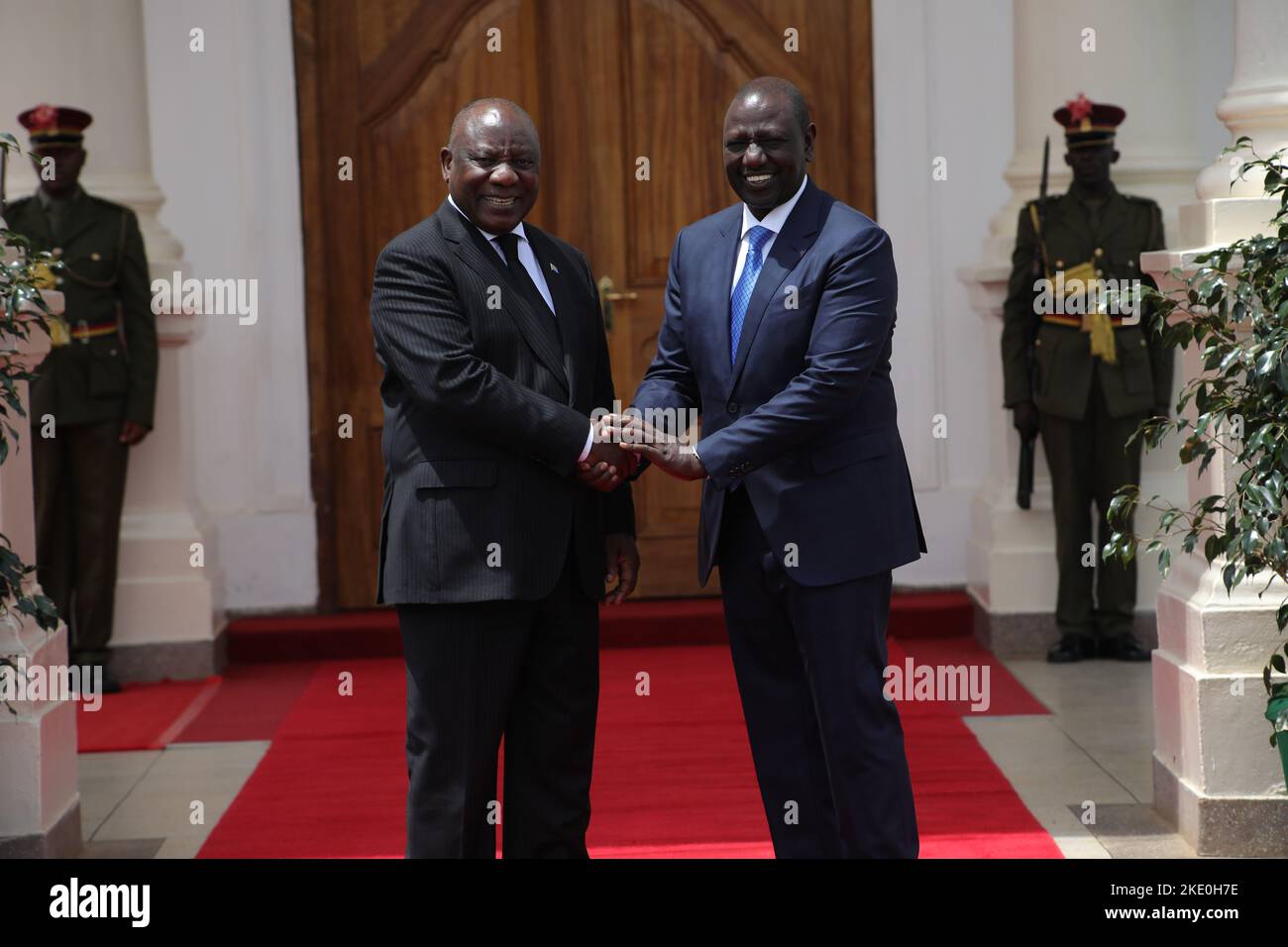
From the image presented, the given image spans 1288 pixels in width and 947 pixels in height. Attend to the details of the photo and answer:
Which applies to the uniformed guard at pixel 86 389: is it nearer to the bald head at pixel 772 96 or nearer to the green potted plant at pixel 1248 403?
the bald head at pixel 772 96

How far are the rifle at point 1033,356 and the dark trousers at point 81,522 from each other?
3.58 m

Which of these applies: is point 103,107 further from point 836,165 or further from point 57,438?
point 836,165

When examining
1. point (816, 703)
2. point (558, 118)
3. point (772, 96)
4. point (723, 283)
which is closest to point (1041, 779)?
point (816, 703)

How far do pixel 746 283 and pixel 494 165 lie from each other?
0.59m

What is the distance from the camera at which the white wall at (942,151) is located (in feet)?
25.1

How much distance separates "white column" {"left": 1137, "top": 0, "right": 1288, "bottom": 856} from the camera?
4.52 meters

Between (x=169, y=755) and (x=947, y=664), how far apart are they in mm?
2988

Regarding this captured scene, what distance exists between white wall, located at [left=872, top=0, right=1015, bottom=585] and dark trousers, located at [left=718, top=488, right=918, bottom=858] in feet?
13.0

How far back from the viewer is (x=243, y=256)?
24.8ft

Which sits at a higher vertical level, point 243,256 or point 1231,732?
point 243,256

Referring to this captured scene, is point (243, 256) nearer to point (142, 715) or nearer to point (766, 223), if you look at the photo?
point (142, 715)

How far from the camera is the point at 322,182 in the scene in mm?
7652
